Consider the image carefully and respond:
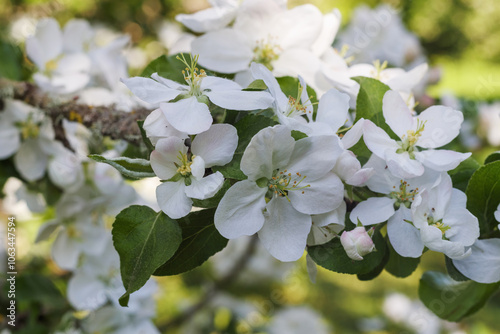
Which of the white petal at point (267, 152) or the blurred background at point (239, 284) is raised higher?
the white petal at point (267, 152)

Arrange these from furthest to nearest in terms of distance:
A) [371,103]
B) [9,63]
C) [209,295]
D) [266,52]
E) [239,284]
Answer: [239,284] → [209,295] → [9,63] → [266,52] → [371,103]

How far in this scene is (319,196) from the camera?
50cm

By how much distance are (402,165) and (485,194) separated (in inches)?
4.9

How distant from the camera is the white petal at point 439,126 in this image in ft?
1.81

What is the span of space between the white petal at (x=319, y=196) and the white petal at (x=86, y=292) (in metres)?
0.57

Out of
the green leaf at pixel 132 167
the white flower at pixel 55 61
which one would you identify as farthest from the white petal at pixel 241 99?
the white flower at pixel 55 61

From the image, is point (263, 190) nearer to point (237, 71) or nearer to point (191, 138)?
point (191, 138)

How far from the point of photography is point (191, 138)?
508 mm

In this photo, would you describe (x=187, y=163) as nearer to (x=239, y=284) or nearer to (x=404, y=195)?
(x=404, y=195)

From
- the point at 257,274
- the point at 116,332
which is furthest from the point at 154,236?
the point at 257,274

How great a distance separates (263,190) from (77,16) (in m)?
2.78

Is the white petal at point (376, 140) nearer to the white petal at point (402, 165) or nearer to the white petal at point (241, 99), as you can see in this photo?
the white petal at point (402, 165)

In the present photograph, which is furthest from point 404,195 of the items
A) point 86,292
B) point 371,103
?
point 86,292

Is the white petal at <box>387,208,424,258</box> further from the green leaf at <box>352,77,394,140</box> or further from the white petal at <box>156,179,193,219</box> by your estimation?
the white petal at <box>156,179,193,219</box>
